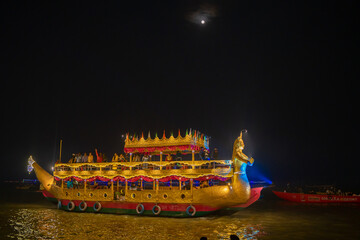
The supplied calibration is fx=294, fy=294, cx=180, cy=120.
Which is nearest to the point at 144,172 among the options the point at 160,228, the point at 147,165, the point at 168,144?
the point at 147,165

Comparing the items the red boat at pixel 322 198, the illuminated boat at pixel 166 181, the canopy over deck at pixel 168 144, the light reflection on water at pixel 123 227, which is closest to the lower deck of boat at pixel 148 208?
the illuminated boat at pixel 166 181

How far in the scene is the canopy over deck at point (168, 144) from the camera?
19.4 m

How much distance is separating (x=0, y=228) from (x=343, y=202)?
34541 mm

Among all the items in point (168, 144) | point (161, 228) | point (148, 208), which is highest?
point (168, 144)

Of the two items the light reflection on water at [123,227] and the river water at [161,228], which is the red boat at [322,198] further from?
the light reflection on water at [123,227]

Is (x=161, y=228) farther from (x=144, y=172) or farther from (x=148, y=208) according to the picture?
(x=144, y=172)

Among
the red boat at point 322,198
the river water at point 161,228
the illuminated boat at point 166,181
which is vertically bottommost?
the red boat at point 322,198

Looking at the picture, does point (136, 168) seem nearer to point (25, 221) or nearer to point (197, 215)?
point (197, 215)

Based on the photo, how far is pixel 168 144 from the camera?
783 inches

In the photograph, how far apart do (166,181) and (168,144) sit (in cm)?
259

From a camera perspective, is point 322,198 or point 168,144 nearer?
point 168,144

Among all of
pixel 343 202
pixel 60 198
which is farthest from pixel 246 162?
pixel 343 202

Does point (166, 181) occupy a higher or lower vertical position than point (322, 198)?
higher

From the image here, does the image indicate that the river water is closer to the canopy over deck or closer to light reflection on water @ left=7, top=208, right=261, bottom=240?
light reflection on water @ left=7, top=208, right=261, bottom=240
